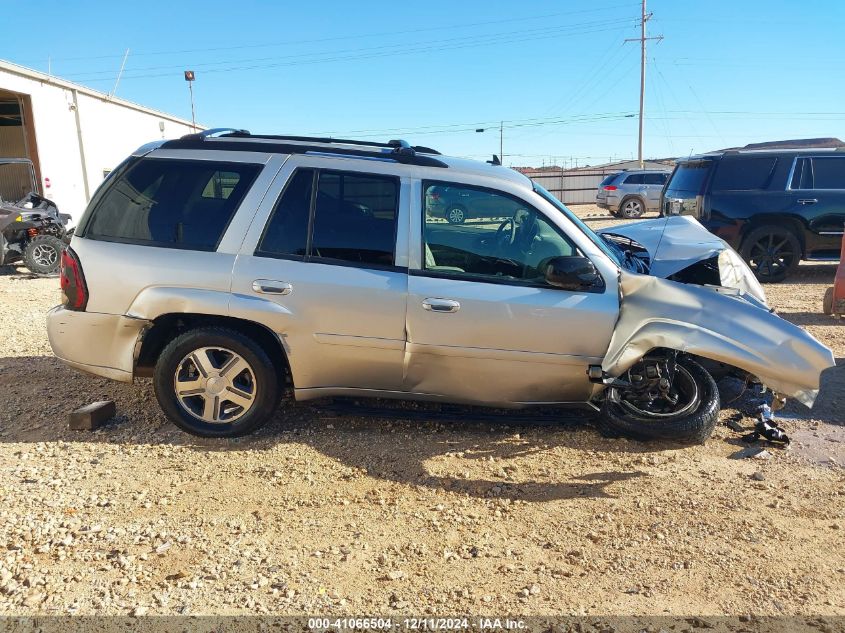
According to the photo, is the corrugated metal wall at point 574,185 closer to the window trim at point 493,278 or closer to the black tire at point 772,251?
the black tire at point 772,251

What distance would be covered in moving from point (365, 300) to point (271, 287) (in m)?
0.59

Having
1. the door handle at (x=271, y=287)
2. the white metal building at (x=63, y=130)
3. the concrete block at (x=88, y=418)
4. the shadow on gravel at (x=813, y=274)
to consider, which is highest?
the white metal building at (x=63, y=130)

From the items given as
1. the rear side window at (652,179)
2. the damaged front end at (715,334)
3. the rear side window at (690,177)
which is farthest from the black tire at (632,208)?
the damaged front end at (715,334)

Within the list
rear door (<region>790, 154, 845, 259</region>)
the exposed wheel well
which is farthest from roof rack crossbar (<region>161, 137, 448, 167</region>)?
rear door (<region>790, 154, 845, 259</region>)

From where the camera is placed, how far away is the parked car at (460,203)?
3959 mm

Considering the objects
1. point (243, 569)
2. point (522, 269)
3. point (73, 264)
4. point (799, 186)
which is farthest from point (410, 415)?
point (799, 186)

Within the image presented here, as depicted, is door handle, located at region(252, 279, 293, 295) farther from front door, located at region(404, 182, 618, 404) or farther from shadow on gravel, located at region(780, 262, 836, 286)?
shadow on gravel, located at region(780, 262, 836, 286)

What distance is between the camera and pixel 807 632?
8.14 feet

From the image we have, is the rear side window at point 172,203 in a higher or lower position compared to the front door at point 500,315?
higher

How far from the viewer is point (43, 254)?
1134cm

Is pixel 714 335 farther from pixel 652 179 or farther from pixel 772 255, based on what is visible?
pixel 652 179

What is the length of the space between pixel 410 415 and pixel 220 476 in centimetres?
132

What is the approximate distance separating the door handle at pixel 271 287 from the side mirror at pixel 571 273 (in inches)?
63.0

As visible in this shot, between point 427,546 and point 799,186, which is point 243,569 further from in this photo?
point 799,186
